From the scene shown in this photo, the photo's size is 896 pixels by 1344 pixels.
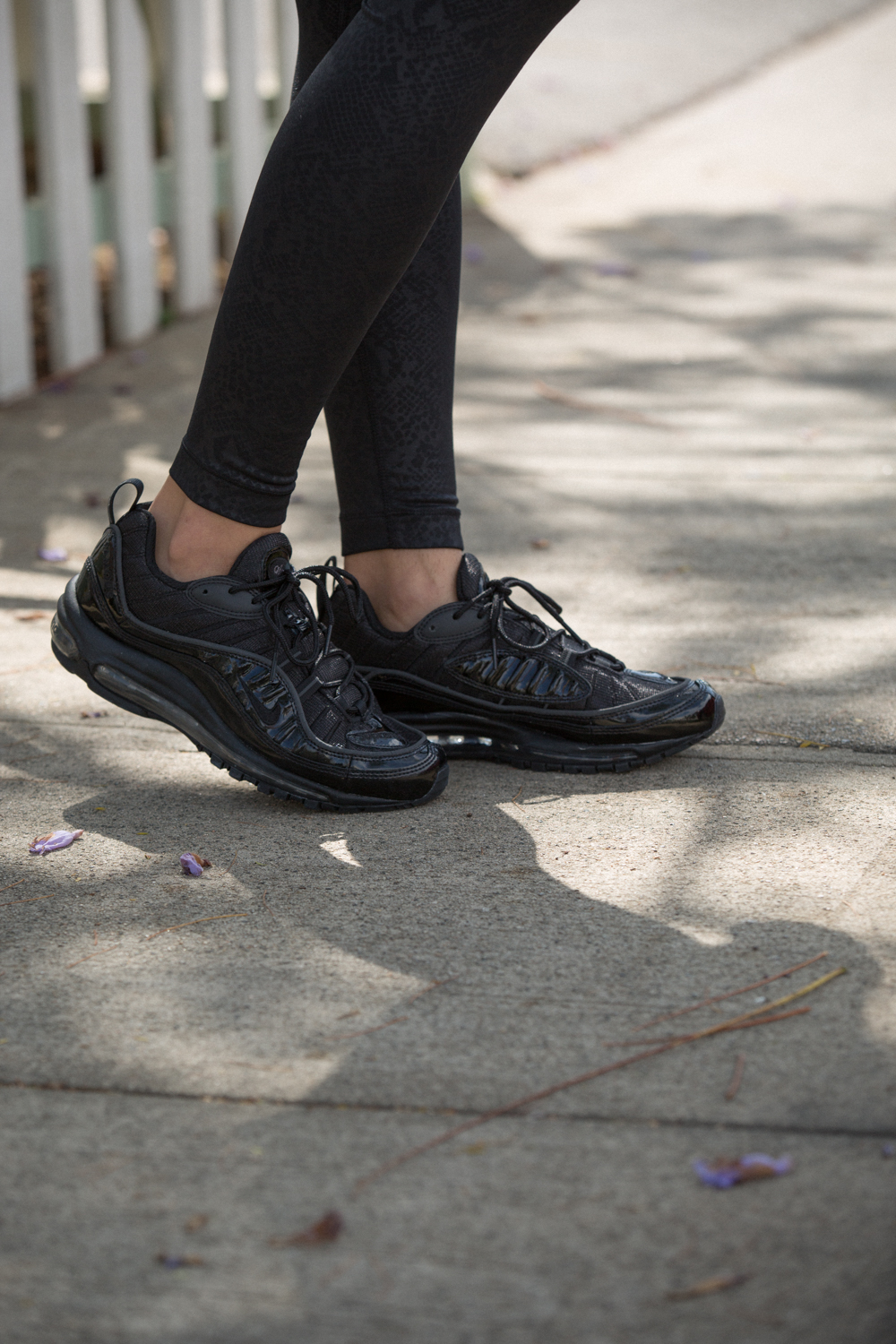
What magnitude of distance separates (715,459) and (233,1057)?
211 cm

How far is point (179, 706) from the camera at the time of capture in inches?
57.9

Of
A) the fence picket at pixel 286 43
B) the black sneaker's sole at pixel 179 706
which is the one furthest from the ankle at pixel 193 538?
the fence picket at pixel 286 43

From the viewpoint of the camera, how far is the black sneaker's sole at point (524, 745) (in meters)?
1.59

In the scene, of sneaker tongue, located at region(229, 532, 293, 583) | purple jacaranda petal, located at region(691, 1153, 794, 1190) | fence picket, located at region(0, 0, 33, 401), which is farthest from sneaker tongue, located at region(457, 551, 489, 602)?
fence picket, located at region(0, 0, 33, 401)

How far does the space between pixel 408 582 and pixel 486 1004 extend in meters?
0.62

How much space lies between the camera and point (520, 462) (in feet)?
9.50

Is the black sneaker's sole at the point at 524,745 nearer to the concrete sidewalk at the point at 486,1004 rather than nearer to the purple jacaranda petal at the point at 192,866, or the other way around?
the concrete sidewalk at the point at 486,1004

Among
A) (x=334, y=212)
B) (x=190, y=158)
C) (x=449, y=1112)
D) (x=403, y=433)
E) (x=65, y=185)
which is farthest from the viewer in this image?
(x=190, y=158)

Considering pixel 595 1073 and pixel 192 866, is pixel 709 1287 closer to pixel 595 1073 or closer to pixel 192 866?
pixel 595 1073

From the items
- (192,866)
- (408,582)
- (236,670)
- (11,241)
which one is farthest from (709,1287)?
(11,241)

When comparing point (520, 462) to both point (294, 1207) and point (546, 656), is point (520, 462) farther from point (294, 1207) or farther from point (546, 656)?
point (294, 1207)

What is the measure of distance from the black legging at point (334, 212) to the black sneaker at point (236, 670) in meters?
0.09

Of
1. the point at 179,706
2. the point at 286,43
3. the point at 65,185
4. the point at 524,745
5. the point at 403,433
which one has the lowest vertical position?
the point at 524,745
